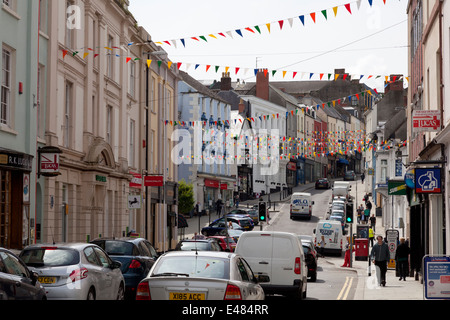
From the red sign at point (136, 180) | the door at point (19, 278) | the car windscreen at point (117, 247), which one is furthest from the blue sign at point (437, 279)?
the red sign at point (136, 180)

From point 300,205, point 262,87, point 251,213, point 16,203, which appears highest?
point 262,87

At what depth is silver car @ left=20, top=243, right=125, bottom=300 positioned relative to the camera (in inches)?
572

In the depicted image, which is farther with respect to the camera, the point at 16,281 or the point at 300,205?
the point at 300,205

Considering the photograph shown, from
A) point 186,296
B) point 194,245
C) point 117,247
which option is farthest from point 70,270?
point 194,245

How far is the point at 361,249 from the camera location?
1736 inches

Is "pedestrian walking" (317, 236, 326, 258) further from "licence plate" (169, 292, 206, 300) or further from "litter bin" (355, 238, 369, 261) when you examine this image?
"licence plate" (169, 292, 206, 300)

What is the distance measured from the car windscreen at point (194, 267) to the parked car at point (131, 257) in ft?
19.2

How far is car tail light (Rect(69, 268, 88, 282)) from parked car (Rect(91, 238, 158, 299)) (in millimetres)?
3813

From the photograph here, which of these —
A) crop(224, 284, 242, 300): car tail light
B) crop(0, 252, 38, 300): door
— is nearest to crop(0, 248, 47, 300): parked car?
crop(0, 252, 38, 300): door

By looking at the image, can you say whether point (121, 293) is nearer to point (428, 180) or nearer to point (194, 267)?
point (194, 267)

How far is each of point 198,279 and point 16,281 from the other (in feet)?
8.91

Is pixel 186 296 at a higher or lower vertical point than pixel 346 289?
higher
